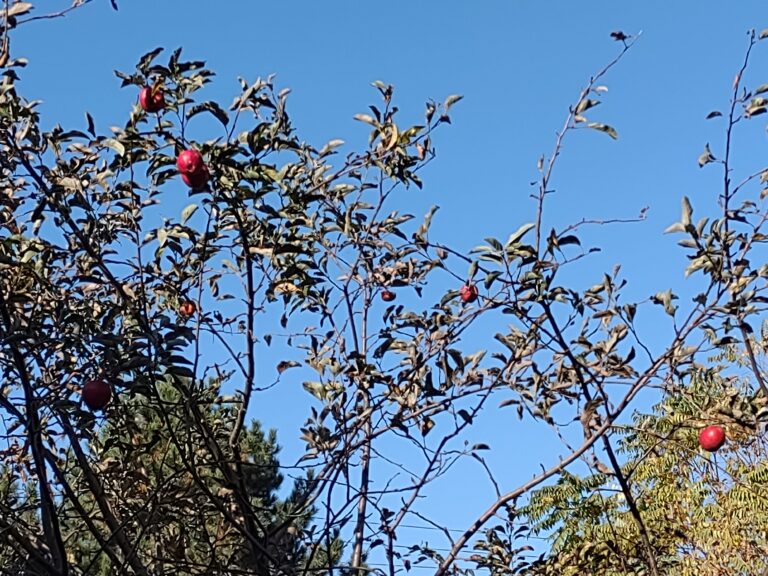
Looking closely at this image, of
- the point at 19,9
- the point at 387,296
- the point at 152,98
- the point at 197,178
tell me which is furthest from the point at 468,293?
the point at 19,9

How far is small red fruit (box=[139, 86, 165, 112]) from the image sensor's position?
2.26 metres

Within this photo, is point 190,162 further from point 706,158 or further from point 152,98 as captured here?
point 706,158

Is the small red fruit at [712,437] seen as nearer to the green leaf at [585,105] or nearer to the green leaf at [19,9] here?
the green leaf at [585,105]

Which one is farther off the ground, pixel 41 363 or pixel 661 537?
pixel 661 537

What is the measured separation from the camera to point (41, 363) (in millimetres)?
2633

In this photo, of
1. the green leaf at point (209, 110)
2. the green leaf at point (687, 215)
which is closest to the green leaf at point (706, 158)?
the green leaf at point (687, 215)

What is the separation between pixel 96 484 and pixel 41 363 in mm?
444

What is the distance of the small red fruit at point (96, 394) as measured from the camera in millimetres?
2289

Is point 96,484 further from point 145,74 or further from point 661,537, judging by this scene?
point 661,537

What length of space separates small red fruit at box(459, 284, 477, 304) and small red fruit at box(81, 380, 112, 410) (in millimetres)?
963

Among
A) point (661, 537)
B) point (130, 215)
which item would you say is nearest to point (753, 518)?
point (661, 537)

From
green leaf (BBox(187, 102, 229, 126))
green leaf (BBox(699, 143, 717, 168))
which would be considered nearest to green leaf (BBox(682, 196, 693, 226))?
green leaf (BBox(699, 143, 717, 168))

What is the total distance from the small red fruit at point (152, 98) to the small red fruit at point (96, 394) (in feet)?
2.24

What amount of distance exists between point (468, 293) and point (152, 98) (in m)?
0.97
